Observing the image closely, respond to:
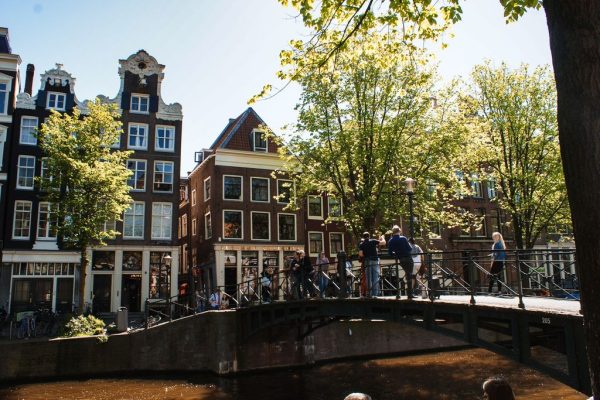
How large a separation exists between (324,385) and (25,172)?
67.6ft

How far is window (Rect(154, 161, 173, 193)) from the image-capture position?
31516mm

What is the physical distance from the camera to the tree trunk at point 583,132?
3250 millimetres

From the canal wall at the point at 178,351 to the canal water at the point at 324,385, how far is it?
0.62 m

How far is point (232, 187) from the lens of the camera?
108 feet

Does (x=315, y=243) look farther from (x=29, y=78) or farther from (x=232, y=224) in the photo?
(x=29, y=78)

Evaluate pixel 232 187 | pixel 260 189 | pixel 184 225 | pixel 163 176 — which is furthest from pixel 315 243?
pixel 163 176

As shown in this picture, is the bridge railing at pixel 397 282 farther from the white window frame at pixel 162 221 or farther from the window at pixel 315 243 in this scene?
the window at pixel 315 243

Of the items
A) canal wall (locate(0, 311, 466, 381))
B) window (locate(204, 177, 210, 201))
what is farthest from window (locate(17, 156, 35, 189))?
canal wall (locate(0, 311, 466, 381))

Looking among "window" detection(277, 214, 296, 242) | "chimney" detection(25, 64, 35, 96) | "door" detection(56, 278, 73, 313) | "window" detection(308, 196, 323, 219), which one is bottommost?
"door" detection(56, 278, 73, 313)

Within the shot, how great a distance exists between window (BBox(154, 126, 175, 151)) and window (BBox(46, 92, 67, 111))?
18.0 feet

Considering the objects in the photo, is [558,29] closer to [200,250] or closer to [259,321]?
[259,321]

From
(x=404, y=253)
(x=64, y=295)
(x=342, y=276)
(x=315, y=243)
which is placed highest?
(x=315, y=243)

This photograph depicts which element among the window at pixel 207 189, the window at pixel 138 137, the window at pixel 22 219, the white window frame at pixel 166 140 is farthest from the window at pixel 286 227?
the window at pixel 22 219

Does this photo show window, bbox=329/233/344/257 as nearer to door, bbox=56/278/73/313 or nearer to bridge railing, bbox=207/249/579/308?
bridge railing, bbox=207/249/579/308
